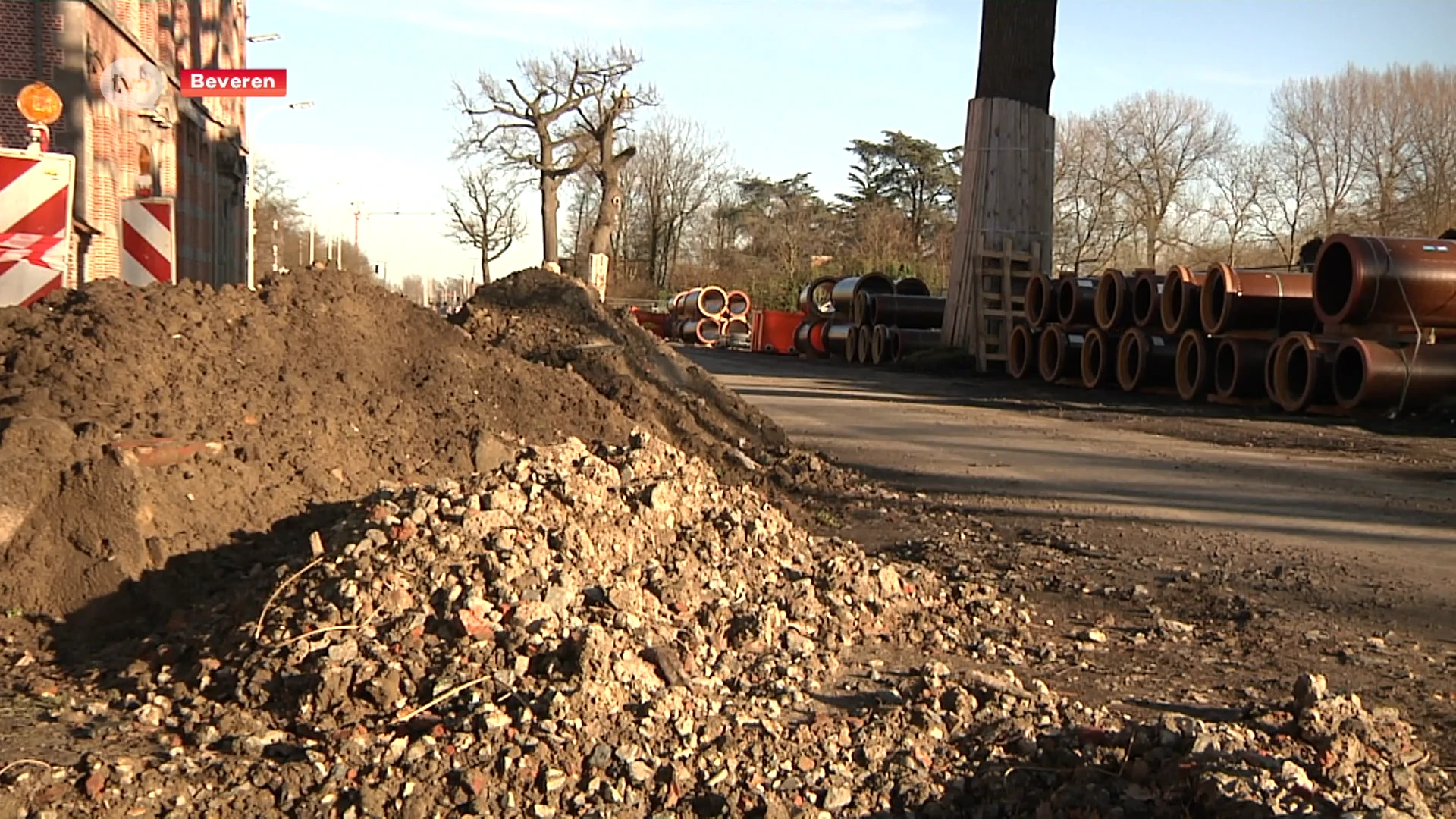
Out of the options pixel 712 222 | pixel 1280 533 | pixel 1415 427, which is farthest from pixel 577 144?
pixel 1280 533

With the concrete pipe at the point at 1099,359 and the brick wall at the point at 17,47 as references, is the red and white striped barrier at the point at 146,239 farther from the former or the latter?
the concrete pipe at the point at 1099,359

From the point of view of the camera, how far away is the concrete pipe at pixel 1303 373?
14141 mm

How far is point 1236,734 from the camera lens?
372cm

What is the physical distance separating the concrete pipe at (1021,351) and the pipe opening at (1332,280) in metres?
5.85

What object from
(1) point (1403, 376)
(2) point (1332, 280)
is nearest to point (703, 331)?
(2) point (1332, 280)

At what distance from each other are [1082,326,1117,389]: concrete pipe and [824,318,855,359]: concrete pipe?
10074 millimetres

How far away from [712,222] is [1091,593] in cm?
5609

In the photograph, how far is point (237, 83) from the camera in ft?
51.6

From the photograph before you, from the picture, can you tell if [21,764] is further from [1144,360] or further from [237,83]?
[1144,360]

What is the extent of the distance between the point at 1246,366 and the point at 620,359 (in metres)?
8.60

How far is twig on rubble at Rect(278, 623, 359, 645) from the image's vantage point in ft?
13.4

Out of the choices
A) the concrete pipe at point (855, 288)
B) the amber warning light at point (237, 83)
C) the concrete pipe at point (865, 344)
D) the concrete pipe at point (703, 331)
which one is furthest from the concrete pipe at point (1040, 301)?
the concrete pipe at point (703, 331)

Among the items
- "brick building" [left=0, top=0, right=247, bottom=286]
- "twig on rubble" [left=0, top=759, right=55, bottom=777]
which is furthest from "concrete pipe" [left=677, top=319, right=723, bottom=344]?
"twig on rubble" [left=0, top=759, right=55, bottom=777]

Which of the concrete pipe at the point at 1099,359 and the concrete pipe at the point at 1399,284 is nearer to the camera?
the concrete pipe at the point at 1399,284
